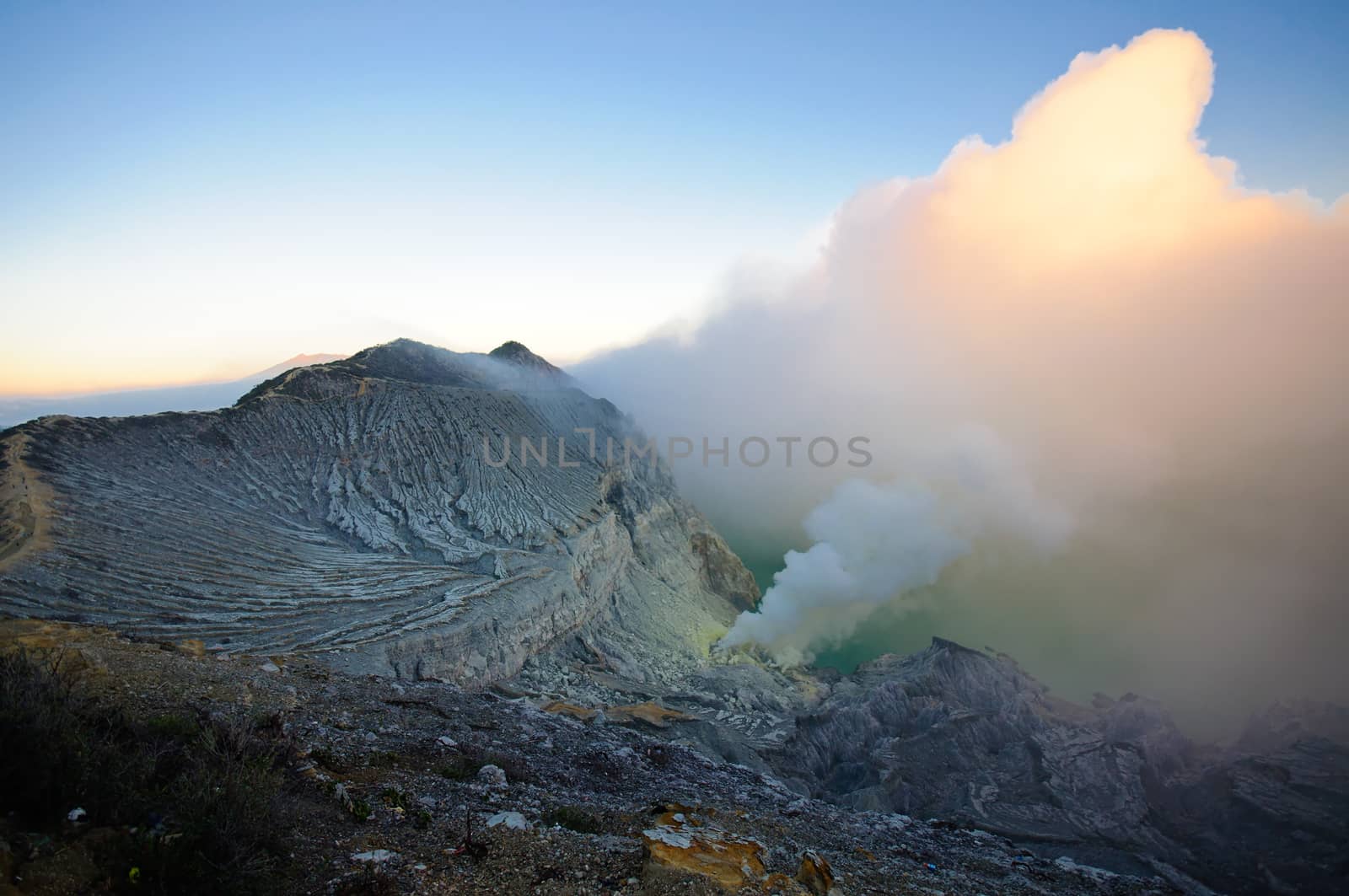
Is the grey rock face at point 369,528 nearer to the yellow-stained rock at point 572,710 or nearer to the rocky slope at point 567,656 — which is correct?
the rocky slope at point 567,656

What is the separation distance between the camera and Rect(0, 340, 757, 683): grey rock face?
70.0ft

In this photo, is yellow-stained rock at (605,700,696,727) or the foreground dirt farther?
yellow-stained rock at (605,700,696,727)

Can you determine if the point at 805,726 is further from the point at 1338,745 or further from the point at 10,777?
the point at 10,777

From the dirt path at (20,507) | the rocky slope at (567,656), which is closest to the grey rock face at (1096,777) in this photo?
the rocky slope at (567,656)

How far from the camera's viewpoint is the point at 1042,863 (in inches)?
587

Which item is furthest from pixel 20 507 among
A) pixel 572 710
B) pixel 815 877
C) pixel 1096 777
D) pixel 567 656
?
pixel 1096 777

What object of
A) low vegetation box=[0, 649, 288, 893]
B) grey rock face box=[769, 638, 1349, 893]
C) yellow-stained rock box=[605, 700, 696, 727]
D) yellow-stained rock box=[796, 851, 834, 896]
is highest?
low vegetation box=[0, 649, 288, 893]

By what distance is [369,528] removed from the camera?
104 feet

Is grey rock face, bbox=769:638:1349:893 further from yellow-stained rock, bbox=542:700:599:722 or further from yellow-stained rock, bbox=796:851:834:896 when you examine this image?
yellow-stained rock, bbox=796:851:834:896

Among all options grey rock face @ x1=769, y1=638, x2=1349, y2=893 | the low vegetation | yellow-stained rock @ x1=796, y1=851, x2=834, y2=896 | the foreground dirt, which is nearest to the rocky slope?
grey rock face @ x1=769, y1=638, x2=1349, y2=893

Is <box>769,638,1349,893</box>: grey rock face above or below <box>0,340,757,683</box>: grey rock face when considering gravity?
below

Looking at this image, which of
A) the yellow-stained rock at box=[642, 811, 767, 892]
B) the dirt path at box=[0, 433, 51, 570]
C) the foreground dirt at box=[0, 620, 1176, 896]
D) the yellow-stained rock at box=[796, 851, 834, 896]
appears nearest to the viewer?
the foreground dirt at box=[0, 620, 1176, 896]

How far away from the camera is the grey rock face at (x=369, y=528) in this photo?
21344 millimetres

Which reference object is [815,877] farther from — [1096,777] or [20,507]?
[20,507]
